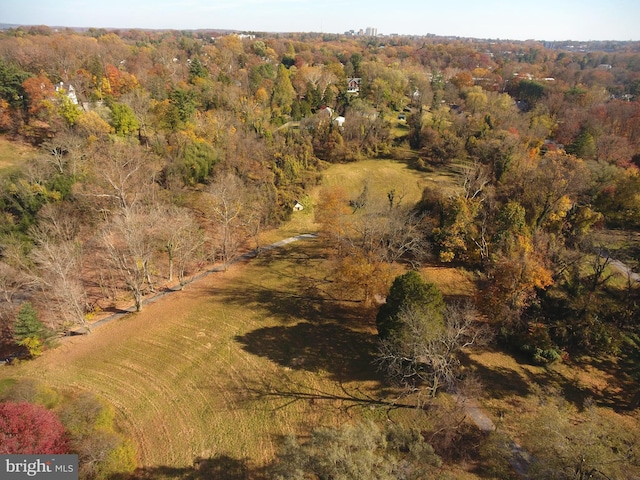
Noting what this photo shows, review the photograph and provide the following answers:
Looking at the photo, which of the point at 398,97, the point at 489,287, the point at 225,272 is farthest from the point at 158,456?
the point at 398,97

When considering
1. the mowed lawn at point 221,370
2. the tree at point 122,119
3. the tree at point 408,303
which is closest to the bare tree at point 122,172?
the tree at point 122,119

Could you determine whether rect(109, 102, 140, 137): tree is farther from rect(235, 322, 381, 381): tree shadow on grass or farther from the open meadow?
Answer: rect(235, 322, 381, 381): tree shadow on grass

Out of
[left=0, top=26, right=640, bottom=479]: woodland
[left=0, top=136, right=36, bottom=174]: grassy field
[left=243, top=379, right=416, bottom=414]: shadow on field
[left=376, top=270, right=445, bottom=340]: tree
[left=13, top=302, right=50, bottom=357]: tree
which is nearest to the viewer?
[left=0, top=26, right=640, bottom=479]: woodland

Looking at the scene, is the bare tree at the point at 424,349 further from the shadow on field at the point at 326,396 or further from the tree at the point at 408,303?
the shadow on field at the point at 326,396

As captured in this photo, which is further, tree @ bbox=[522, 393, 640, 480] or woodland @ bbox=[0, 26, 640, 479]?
woodland @ bbox=[0, 26, 640, 479]

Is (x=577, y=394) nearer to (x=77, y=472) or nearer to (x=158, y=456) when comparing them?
(x=158, y=456)

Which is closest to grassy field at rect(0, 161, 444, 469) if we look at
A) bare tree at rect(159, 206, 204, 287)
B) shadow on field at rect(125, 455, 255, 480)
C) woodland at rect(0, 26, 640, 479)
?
shadow on field at rect(125, 455, 255, 480)
